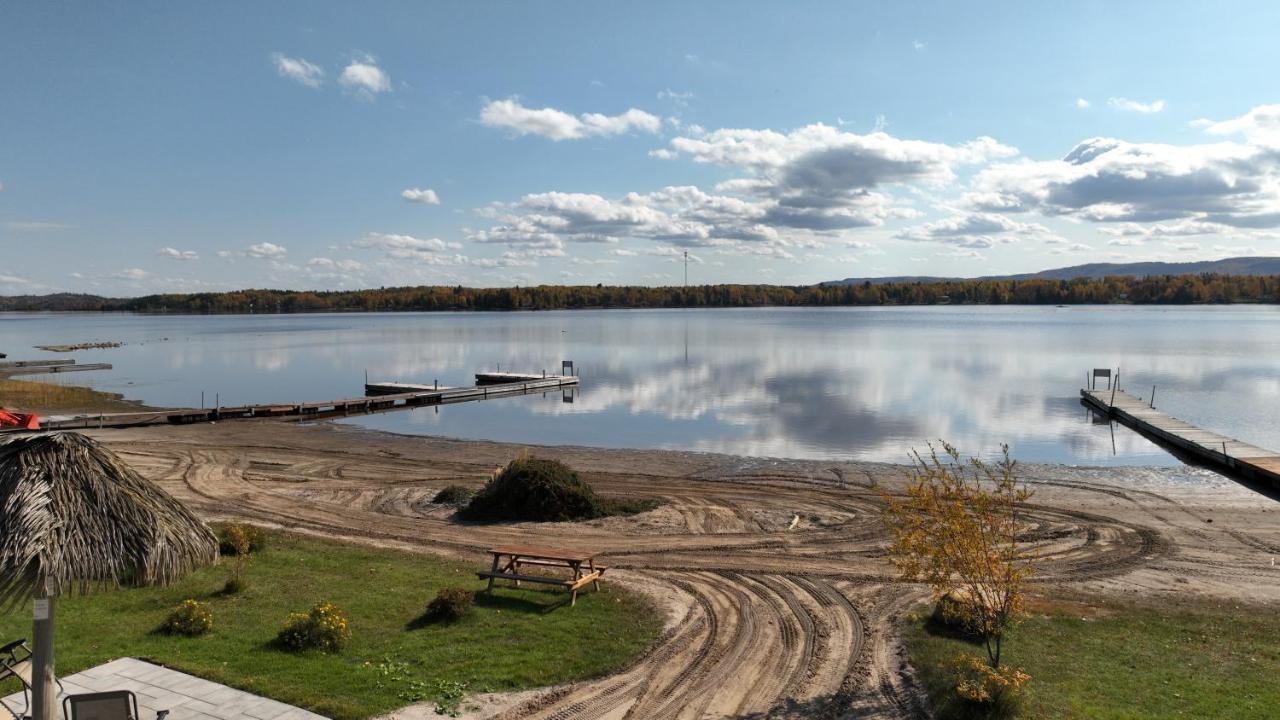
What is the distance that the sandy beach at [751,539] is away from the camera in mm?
9500

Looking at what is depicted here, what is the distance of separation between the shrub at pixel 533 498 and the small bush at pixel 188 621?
8.53 metres

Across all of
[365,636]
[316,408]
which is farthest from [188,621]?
[316,408]

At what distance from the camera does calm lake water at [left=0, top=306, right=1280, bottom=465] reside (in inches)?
1420

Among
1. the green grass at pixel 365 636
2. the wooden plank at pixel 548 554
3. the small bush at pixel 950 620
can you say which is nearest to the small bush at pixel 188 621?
the green grass at pixel 365 636

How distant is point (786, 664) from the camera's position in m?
10.0

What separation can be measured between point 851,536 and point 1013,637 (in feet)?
20.0

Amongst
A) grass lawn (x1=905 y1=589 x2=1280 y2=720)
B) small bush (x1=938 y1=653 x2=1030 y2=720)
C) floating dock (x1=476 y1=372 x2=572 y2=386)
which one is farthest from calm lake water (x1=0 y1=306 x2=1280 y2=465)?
small bush (x1=938 y1=653 x2=1030 y2=720)

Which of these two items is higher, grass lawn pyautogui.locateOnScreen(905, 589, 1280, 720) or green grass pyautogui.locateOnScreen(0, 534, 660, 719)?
green grass pyautogui.locateOnScreen(0, 534, 660, 719)

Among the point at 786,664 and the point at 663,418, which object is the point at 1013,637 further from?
the point at 663,418

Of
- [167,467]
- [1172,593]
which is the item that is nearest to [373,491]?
[167,467]

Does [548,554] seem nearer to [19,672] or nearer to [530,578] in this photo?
[530,578]

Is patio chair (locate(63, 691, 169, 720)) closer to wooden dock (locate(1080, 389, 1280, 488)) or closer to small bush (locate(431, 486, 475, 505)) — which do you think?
small bush (locate(431, 486, 475, 505))

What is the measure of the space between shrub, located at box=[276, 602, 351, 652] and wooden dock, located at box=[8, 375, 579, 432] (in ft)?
89.0

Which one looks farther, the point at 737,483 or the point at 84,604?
the point at 737,483
